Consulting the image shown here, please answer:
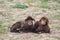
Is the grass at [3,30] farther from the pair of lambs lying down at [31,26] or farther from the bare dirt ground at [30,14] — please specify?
the pair of lambs lying down at [31,26]

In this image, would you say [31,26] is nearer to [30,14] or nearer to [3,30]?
[3,30]

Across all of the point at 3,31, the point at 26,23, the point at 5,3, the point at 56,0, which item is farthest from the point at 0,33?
the point at 56,0

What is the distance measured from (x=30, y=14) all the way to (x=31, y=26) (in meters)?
2.89

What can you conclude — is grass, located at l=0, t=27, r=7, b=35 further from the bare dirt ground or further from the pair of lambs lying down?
the pair of lambs lying down

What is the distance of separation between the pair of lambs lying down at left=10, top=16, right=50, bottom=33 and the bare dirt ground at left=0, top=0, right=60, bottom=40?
23cm

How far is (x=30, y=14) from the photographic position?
12977 mm

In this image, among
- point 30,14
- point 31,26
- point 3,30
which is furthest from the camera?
point 30,14

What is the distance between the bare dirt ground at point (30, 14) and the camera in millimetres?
9656

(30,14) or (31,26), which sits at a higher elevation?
(31,26)

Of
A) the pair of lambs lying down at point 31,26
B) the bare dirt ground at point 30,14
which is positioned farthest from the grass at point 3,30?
the pair of lambs lying down at point 31,26

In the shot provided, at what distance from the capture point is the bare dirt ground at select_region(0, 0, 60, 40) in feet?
31.7

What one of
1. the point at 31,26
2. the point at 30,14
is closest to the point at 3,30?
the point at 31,26

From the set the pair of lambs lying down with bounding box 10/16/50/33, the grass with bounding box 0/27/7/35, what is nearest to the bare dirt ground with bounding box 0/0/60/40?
the grass with bounding box 0/27/7/35

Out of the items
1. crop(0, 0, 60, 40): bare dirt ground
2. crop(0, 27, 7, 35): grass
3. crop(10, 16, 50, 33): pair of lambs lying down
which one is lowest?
crop(0, 0, 60, 40): bare dirt ground
